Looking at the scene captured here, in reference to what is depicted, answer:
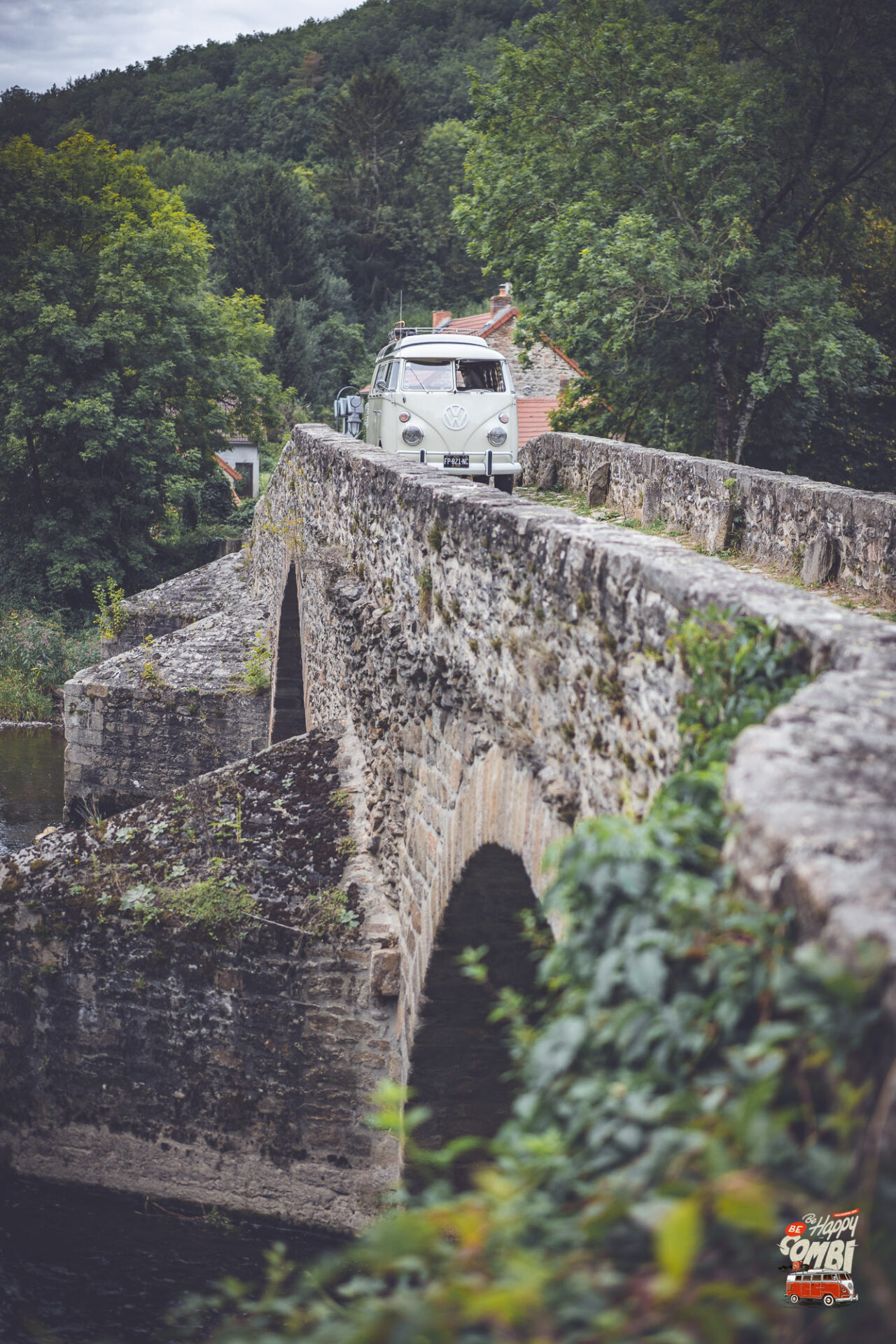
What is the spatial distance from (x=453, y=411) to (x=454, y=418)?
0.26 feet

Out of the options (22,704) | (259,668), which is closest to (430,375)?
(259,668)

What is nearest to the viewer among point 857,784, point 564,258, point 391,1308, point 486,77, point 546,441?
point 391,1308

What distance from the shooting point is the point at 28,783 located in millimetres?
17422

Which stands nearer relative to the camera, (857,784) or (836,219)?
(857,784)

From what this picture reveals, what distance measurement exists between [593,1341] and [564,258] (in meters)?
16.4

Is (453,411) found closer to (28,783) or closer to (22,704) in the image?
(28,783)

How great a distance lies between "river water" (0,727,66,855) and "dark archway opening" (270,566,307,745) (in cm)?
404

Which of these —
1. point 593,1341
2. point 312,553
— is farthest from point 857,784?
point 312,553

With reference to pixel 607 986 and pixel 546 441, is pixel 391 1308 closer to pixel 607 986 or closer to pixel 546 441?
pixel 607 986

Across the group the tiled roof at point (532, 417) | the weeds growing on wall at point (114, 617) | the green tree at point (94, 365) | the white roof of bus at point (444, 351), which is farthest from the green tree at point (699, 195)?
the green tree at point (94, 365)

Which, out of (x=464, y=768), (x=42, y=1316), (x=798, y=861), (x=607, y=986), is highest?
(x=798, y=861)

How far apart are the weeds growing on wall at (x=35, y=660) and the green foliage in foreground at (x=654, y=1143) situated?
70.4 feet

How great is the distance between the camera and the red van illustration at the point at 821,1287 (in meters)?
1.29

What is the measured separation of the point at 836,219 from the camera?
693 inches
